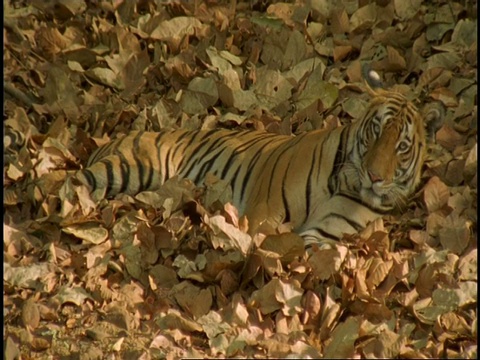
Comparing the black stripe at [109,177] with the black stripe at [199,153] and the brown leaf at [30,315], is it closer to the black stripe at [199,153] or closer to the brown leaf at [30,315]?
the black stripe at [199,153]

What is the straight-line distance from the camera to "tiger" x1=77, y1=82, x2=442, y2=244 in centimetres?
553

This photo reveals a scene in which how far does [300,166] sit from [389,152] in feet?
2.18

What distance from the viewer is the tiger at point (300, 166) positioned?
5.53 m

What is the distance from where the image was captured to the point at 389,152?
214 inches

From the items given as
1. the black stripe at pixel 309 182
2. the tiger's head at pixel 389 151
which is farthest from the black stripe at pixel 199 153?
the tiger's head at pixel 389 151

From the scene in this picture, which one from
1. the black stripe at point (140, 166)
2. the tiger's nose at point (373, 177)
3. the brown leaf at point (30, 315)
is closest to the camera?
the brown leaf at point (30, 315)

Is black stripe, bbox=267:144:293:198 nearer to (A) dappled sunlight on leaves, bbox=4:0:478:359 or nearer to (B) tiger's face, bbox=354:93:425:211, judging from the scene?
(A) dappled sunlight on leaves, bbox=4:0:478:359

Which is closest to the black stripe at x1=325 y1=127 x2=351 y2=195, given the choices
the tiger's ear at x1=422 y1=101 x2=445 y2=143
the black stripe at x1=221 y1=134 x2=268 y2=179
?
the tiger's ear at x1=422 y1=101 x2=445 y2=143

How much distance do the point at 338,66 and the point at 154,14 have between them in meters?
1.60

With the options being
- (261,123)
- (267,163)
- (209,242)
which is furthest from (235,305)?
(261,123)

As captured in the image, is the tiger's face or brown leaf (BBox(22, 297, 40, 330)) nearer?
brown leaf (BBox(22, 297, 40, 330))

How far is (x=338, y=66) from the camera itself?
7.39 metres

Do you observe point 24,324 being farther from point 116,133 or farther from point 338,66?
point 338,66

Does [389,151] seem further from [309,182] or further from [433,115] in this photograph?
[309,182]
